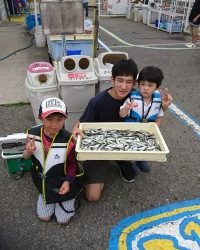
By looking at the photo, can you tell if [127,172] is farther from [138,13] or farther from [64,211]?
[138,13]

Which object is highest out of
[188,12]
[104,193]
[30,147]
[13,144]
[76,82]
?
[76,82]

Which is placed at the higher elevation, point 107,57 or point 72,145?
point 107,57

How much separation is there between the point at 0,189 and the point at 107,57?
7.83ft

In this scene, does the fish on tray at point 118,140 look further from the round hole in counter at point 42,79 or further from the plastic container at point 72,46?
the plastic container at point 72,46

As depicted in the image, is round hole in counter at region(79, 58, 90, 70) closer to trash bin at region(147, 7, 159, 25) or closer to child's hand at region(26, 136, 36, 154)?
child's hand at region(26, 136, 36, 154)

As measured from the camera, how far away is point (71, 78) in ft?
12.5

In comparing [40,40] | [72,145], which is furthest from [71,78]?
[40,40]

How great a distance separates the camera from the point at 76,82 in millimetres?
3762

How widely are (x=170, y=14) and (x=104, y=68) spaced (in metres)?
9.30

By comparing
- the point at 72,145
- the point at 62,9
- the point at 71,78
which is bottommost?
the point at 72,145

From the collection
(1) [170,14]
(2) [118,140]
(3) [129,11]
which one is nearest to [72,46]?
(2) [118,140]

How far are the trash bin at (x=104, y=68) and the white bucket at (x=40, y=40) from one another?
212 inches

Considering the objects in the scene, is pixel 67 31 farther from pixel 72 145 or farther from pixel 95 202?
pixel 95 202

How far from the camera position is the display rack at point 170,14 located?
37.9 feet
